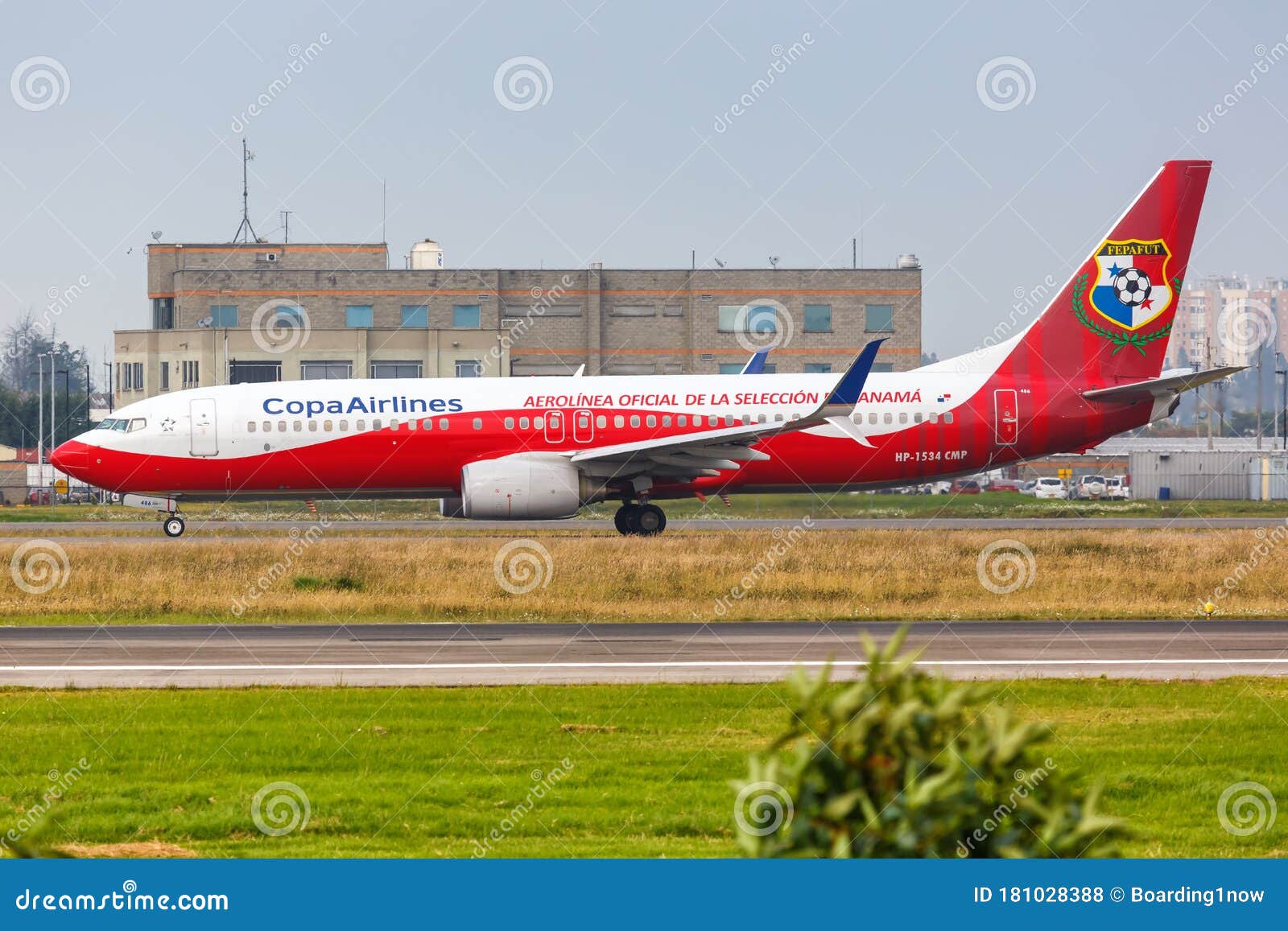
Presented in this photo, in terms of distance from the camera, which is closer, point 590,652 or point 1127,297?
point 590,652

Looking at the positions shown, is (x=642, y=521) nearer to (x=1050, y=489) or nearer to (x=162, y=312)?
(x=1050, y=489)

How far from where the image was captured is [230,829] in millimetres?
11320

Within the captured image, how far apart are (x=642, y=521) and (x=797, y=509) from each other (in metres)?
13.2

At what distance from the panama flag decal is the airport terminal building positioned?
4587 cm

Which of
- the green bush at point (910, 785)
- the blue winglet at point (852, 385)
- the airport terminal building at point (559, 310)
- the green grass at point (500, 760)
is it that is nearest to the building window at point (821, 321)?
the airport terminal building at point (559, 310)

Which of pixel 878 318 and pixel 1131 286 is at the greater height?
pixel 878 318

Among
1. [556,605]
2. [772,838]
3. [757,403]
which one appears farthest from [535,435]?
[772,838]

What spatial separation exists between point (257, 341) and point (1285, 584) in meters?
63.6

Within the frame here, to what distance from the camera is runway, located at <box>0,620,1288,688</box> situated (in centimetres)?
1873

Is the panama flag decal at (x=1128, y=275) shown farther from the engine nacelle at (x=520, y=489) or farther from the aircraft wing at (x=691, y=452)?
the engine nacelle at (x=520, y=489)

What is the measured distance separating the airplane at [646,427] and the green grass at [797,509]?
5.05m

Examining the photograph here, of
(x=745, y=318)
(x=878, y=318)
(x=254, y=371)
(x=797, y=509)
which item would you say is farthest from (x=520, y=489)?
(x=878, y=318)

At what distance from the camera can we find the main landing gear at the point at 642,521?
1537 inches

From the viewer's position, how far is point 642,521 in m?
39.1
